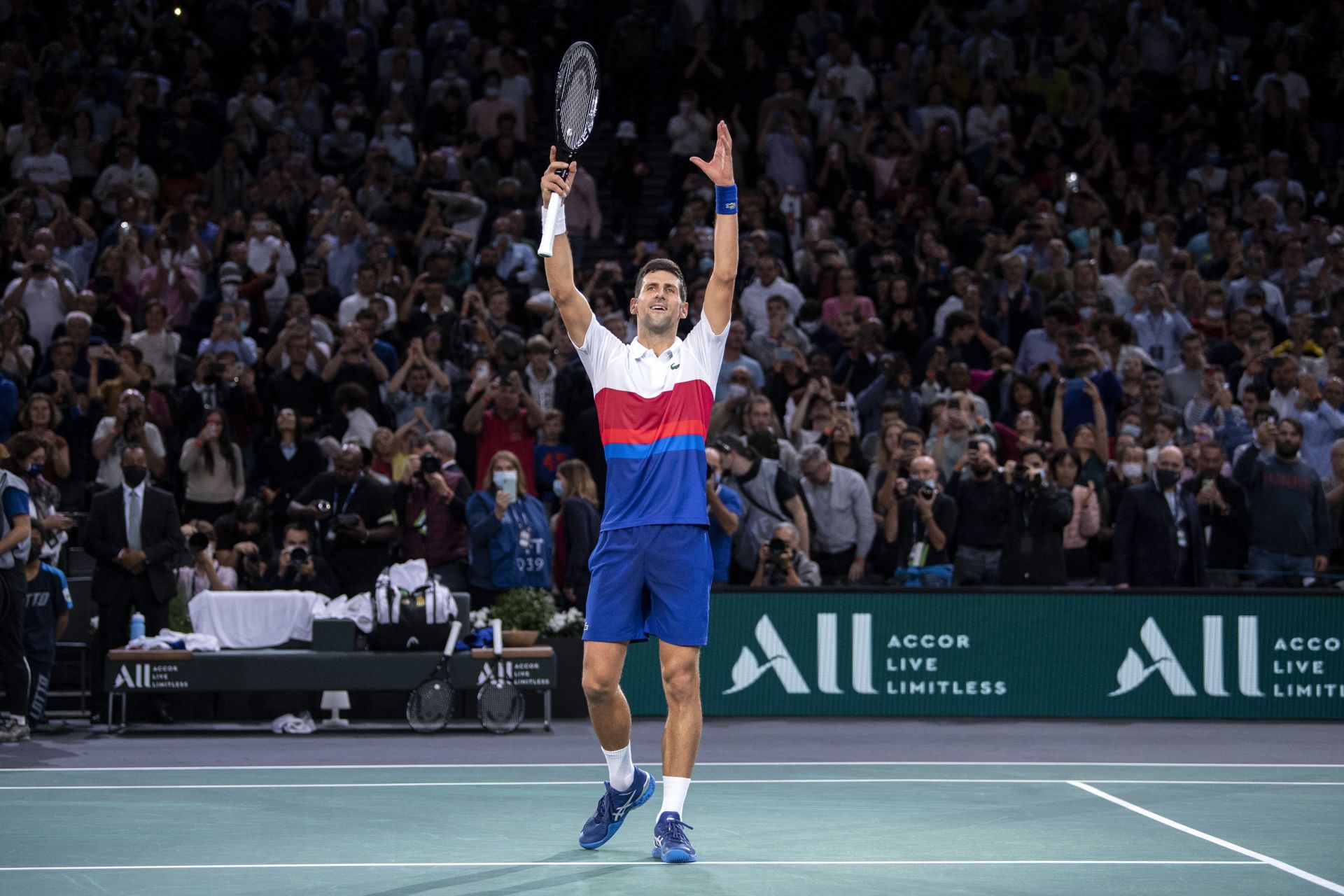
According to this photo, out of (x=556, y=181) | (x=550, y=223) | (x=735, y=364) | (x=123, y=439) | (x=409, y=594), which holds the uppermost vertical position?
(x=735, y=364)

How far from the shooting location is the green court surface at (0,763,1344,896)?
6.94 m

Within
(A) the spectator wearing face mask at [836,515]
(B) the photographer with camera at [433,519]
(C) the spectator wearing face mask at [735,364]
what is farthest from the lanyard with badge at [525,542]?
(C) the spectator wearing face mask at [735,364]

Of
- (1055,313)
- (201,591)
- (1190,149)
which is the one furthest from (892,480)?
(1190,149)

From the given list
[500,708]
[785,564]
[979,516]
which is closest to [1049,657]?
[979,516]

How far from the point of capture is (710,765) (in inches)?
439

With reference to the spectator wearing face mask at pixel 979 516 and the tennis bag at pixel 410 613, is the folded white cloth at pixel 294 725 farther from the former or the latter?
the spectator wearing face mask at pixel 979 516

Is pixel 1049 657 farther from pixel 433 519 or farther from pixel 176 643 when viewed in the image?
pixel 176 643

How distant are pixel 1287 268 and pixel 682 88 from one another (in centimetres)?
808

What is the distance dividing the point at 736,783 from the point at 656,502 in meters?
3.20

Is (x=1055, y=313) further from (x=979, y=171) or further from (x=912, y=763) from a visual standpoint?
(x=912, y=763)

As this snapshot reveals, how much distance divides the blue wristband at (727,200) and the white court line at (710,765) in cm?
449

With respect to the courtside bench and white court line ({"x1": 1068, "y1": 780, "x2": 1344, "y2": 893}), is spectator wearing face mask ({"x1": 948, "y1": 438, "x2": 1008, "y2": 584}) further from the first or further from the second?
white court line ({"x1": 1068, "y1": 780, "x2": 1344, "y2": 893})

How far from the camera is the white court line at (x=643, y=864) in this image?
724 centimetres

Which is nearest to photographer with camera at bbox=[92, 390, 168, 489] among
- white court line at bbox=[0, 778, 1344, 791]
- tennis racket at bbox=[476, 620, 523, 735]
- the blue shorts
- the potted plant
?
the potted plant
